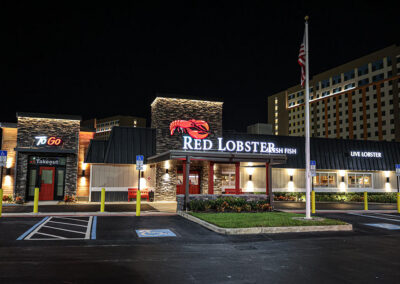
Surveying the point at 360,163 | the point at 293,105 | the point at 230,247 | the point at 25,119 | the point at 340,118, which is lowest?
the point at 230,247

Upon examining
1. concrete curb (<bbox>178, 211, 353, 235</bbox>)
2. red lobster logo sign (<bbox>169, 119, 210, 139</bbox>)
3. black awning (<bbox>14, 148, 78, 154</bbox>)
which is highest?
red lobster logo sign (<bbox>169, 119, 210, 139</bbox>)

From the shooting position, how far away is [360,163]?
3162 centimetres

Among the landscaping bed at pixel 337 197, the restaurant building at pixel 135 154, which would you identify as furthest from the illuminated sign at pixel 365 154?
the restaurant building at pixel 135 154

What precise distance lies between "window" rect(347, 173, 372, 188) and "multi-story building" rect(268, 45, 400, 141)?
57579 mm

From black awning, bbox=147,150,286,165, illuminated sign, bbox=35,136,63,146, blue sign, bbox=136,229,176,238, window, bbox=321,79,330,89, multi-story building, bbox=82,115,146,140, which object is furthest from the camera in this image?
multi-story building, bbox=82,115,146,140

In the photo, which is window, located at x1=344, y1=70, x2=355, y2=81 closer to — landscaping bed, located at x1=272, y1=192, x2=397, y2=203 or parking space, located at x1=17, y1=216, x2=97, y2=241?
landscaping bed, located at x1=272, y1=192, x2=397, y2=203

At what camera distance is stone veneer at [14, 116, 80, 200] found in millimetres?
23875

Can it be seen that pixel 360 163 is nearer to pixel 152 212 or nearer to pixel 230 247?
pixel 152 212

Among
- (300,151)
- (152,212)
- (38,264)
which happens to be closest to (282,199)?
(300,151)

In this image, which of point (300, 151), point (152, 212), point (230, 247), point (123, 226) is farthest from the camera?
point (300, 151)

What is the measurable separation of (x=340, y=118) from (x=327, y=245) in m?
99.9

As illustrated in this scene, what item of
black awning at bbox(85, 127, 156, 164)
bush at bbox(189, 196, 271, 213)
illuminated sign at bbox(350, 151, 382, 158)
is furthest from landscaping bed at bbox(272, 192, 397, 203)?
black awning at bbox(85, 127, 156, 164)

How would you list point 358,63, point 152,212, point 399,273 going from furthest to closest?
point 358,63
point 152,212
point 399,273

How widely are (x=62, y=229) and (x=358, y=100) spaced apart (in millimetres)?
98342
